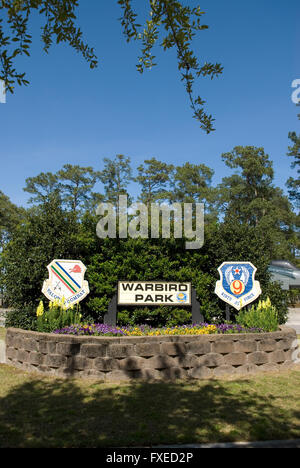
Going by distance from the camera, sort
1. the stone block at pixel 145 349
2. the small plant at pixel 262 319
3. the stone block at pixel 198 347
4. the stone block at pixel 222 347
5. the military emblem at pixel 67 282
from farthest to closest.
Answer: the military emblem at pixel 67 282
the small plant at pixel 262 319
the stone block at pixel 222 347
the stone block at pixel 198 347
the stone block at pixel 145 349

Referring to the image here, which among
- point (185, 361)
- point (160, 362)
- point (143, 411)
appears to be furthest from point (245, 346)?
point (143, 411)

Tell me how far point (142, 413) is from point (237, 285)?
16.3 feet

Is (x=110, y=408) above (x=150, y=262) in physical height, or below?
below

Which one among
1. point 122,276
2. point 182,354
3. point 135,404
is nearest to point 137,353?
point 182,354

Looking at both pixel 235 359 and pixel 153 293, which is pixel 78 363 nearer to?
pixel 153 293

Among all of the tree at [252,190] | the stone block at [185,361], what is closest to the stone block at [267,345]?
the stone block at [185,361]

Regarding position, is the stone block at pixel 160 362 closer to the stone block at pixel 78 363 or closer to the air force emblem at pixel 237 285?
the stone block at pixel 78 363

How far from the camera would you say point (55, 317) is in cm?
784

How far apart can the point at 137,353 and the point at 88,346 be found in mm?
967

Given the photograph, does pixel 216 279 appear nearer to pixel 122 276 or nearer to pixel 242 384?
pixel 122 276

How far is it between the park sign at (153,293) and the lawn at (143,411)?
2.86 m

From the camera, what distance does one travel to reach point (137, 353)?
259 inches

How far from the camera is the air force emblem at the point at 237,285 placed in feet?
29.1

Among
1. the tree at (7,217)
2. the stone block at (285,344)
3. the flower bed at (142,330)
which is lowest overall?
the stone block at (285,344)
